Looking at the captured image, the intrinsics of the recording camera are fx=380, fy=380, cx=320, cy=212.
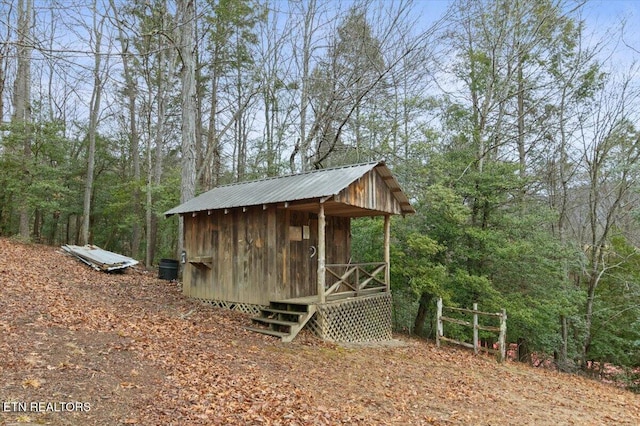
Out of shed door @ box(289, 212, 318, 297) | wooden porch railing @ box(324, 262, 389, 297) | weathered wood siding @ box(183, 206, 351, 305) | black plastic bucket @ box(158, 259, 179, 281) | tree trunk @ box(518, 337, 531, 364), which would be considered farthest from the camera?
tree trunk @ box(518, 337, 531, 364)

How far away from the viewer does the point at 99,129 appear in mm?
21656

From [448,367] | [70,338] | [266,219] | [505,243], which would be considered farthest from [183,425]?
[505,243]

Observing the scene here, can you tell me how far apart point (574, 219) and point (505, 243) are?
36.2ft

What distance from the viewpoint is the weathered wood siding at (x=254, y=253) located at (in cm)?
915

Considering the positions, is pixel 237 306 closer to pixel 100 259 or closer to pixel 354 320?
pixel 354 320

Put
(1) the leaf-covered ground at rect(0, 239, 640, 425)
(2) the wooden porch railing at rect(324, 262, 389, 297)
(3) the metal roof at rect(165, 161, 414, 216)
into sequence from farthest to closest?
(2) the wooden porch railing at rect(324, 262, 389, 297) < (3) the metal roof at rect(165, 161, 414, 216) < (1) the leaf-covered ground at rect(0, 239, 640, 425)

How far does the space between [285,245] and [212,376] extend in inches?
167

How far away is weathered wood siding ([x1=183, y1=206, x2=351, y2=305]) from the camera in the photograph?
9.15 metres

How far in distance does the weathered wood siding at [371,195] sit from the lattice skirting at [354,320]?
2.38 meters

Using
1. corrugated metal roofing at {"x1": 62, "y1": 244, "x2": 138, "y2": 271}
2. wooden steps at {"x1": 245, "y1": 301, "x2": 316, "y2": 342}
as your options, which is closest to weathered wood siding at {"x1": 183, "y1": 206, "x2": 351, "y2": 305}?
wooden steps at {"x1": 245, "y1": 301, "x2": 316, "y2": 342}

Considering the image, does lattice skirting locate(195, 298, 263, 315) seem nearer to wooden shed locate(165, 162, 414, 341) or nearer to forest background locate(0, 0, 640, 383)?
wooden shed locate(165, 162, 414, 341)

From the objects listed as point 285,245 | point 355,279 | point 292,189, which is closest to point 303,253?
point 285,245

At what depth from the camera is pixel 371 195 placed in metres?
9.49

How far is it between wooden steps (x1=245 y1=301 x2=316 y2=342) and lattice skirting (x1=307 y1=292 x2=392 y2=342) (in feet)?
1.23
